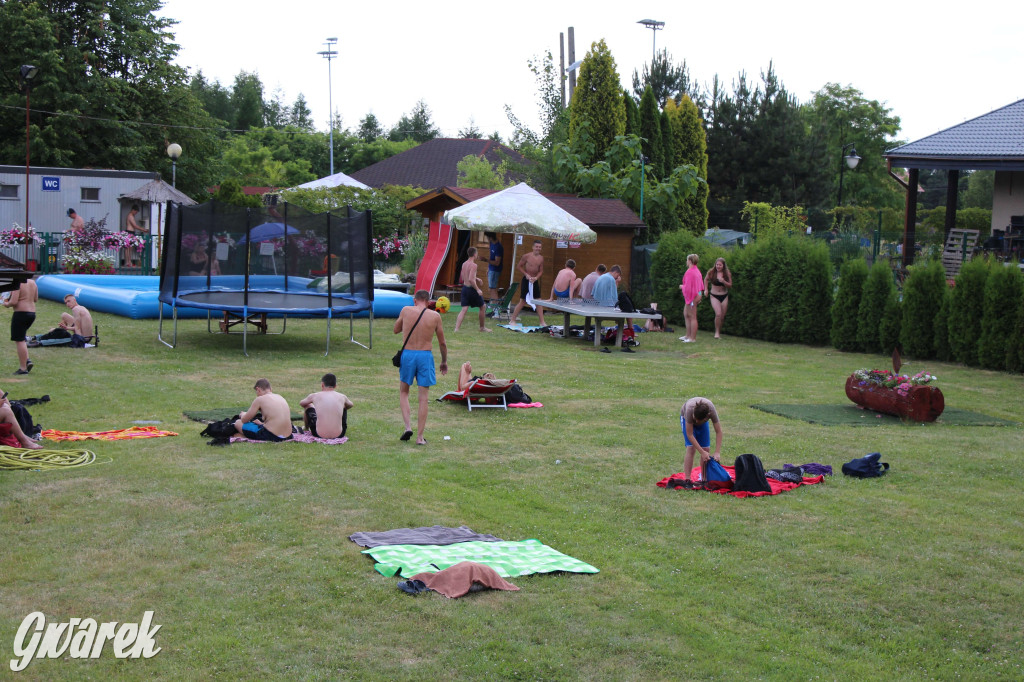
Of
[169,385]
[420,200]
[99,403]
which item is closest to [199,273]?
[169,385]

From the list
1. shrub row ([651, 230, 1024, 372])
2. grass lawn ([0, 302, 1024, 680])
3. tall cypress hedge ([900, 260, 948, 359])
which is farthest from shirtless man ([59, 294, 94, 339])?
tall cypress hedge ([900, 260, 948, 359])

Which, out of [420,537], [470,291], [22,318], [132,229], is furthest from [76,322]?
[132,229]

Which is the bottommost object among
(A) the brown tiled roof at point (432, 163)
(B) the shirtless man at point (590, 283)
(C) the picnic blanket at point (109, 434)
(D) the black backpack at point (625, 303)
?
(C) the picnic blanket at point (109, 434)

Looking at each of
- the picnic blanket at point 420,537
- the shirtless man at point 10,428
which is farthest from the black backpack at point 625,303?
the picnic blanket at point 420,537

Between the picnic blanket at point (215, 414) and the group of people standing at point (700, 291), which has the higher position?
the group of people standing at point (700, 291)

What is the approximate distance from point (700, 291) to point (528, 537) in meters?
14.0

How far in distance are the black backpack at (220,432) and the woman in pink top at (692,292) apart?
12.4 m

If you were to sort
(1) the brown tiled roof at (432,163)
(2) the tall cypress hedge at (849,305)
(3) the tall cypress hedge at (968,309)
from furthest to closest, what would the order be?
(1) the brown tiled roof at (432,163), (2) the tall cypress hedge at (849,305), (3) the tall cypress hedge at (968,309)

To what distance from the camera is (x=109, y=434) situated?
33.6ft

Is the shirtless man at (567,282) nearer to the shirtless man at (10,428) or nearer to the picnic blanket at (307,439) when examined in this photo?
the picnic blanket at (307,439)

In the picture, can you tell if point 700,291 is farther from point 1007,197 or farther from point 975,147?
point 1007,197

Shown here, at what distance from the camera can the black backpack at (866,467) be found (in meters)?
9.40

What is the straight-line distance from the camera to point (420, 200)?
27891mm

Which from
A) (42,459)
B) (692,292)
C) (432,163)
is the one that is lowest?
(42,459)
